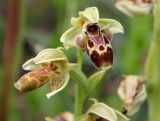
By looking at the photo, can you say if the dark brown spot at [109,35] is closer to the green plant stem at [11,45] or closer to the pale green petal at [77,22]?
the pale green petal at [77,22]

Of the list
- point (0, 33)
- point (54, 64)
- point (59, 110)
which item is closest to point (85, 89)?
point (54, 64)

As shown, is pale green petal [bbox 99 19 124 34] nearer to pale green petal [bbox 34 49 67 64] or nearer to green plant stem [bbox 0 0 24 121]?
pale green petal [bbox 34 49 67 64]

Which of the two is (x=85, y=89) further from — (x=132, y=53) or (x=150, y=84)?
(x=132, y=53)

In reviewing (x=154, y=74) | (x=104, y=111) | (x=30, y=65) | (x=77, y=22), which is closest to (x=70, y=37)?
(x=77, y=22)

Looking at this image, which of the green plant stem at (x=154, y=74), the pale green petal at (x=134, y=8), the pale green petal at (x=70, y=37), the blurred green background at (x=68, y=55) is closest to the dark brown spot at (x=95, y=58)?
the pale green petal at (x=70, y=37)

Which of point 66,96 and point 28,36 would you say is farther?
point 28,36

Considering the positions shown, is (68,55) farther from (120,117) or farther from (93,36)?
(93,36)
